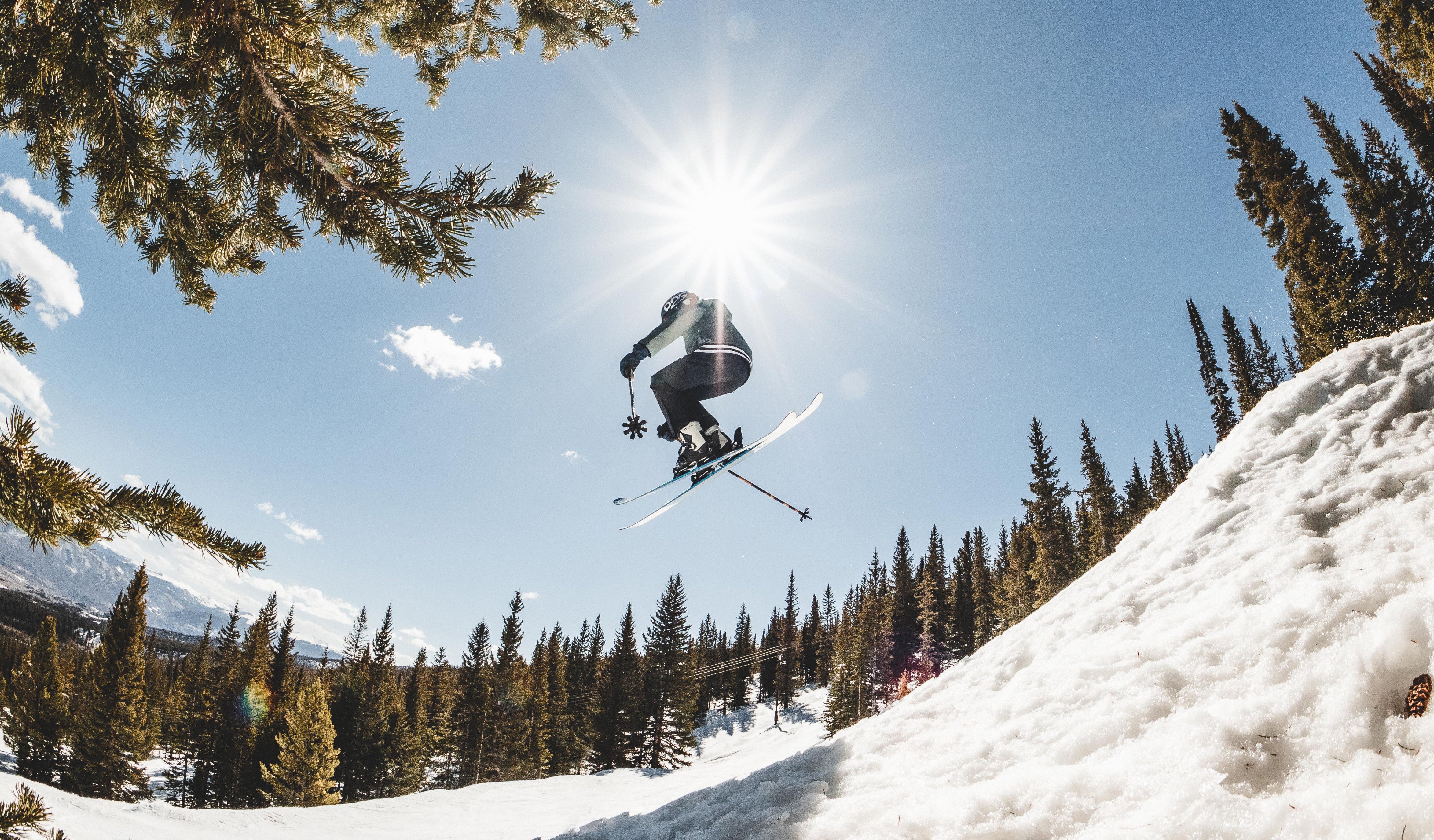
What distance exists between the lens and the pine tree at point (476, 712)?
4044 centimetres

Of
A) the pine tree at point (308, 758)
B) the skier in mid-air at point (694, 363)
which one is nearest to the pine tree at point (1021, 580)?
the skier in mid-air at point (694, 363)

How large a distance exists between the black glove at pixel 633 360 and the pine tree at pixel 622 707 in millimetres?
39212

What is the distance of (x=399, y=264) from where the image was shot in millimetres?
2930

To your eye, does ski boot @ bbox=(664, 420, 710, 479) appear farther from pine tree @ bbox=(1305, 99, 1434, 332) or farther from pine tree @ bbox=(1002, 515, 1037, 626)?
pine tree @ bbox=(1002, 515, 1037, 626)

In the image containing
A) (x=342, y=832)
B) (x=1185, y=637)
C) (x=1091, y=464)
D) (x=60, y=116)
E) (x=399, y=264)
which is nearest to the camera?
(x=60, y=116)

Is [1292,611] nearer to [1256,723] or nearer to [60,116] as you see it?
[1256,723]

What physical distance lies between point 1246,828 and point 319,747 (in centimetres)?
3653

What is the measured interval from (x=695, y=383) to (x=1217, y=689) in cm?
523

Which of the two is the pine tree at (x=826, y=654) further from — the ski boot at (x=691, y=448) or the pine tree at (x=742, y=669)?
the ski boot at (x=691, y=448)

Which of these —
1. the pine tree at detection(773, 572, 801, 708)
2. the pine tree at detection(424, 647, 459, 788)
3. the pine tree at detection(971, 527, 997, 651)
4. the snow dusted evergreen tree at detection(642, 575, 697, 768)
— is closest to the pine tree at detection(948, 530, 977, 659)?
the pine tree at detection(971, 527, 997, 651)

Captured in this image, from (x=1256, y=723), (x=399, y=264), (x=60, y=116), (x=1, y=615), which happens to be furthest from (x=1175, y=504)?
(x=1, y=615)

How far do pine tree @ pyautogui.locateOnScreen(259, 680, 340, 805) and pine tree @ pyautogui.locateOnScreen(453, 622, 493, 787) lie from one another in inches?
501

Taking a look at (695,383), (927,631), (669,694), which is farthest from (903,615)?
(695,383)

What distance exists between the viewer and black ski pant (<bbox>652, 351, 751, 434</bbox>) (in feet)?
22.2
